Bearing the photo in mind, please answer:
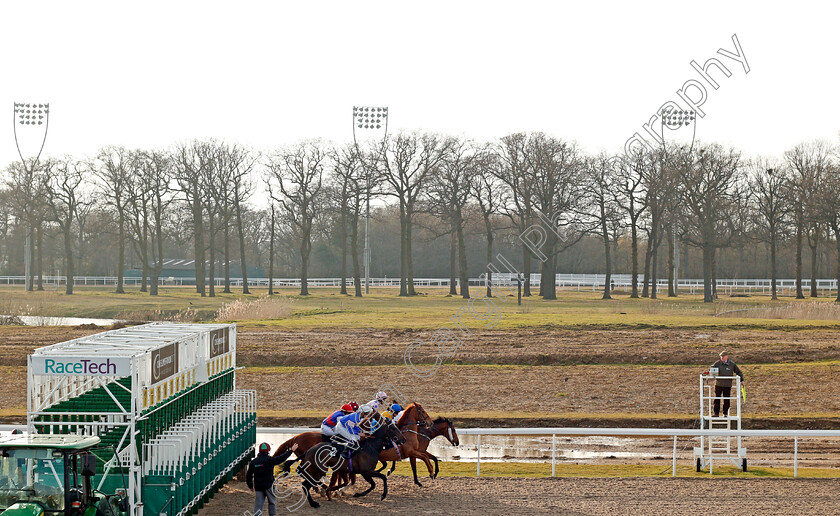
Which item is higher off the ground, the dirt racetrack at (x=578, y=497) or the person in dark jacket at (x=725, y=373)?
the person in dark jacket at (x=725, y=373)

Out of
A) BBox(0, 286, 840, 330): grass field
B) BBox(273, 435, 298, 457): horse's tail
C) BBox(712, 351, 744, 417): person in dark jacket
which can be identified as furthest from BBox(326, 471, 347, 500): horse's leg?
BBox(0, 286, 840, 330): grass field

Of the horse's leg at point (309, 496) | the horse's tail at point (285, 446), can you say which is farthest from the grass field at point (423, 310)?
the horse's leg at point (309, 496)

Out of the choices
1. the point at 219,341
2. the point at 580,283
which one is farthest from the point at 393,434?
the point at 580,283

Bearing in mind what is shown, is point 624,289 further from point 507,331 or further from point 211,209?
point 507,331

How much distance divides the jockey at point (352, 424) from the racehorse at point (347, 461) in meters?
0.18

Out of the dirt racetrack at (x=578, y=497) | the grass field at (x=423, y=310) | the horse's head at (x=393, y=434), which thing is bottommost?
the dirt racetrack at (x=578, y=497)

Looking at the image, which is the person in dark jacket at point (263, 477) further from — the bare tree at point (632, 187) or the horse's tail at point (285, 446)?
the bare tree at point (632, 187)

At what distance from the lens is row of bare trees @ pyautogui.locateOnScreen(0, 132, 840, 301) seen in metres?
52.6

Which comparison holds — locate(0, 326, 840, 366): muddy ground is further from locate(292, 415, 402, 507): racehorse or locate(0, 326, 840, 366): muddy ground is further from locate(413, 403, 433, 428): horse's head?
locate(292, 415, 402, 507): racehorse

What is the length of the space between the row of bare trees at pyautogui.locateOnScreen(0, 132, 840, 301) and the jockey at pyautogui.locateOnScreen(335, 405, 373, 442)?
1438 inches

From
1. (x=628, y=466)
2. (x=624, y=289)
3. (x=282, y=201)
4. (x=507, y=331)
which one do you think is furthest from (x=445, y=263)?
(x=628, y=466)

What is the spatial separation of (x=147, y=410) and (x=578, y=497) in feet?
20.4

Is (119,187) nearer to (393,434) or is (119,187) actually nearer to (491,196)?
(491,196)

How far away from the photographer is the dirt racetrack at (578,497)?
472 inches
